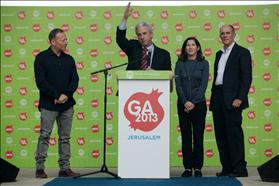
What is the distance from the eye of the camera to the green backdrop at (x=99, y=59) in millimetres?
7777

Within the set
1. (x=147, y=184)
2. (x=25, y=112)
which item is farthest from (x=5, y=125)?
(x=147, y=184)

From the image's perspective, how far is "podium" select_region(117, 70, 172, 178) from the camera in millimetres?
5434

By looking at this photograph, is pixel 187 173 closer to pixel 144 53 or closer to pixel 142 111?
pixel 142 111

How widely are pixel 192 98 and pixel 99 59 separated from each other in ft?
8.02

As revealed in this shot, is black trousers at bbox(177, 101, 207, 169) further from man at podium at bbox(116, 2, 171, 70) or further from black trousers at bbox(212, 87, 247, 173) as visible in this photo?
man at podium at bbox(116, 2, 171, 70)

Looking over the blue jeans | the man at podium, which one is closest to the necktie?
the man at podium

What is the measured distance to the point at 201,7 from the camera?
7.84 metres

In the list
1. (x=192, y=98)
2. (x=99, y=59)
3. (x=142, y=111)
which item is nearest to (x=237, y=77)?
(x=192, y=98)

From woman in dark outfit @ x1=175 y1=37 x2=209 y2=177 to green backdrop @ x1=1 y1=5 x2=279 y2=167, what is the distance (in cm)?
194

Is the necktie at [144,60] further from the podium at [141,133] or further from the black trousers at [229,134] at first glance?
the black trousers at [229,134]

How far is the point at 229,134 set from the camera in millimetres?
5789

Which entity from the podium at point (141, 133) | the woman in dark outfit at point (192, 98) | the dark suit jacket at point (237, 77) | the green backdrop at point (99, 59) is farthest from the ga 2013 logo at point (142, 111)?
the green backdrop at point (99, 59)

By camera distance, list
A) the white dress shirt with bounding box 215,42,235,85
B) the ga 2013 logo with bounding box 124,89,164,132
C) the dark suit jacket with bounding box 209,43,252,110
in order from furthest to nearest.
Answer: the white dress shirt with bounding box 215,42,235,85 < the dark suit jacket with bounding box 209,43,252,110 < the ga 2013 logo with bounding box 124,89,164,132

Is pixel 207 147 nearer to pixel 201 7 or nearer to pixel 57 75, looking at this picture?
pixel 201 7
